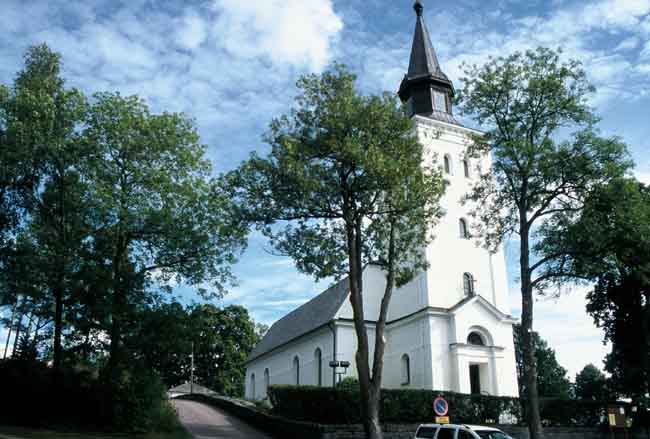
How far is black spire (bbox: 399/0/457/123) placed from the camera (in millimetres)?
35719

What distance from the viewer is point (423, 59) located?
36.3 meters

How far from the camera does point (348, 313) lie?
119 feet

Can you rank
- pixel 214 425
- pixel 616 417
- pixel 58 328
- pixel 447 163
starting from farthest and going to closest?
pixel 447 163 < pixel 214 425 < pixel 58 328 < pixel 616 417

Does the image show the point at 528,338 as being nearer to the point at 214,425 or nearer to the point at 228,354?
the point at 214,425

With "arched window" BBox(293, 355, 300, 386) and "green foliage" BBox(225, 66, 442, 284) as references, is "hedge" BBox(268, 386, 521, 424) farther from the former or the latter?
"arched window" BBox(293, 355, 300, 386)

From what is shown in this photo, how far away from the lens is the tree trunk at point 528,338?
20844 mm

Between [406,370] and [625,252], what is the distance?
1401 cm

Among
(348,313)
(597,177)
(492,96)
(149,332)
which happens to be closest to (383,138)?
(492,96)

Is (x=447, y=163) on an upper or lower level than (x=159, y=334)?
upper

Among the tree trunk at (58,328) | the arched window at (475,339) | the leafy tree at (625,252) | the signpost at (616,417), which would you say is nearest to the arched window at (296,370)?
the arched window at (475,339)

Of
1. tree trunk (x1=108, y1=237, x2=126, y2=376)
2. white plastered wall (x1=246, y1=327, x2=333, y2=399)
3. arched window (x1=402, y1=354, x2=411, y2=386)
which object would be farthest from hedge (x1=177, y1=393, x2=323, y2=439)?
arched window (x1=402, y1=354, x2=411, y2=386)

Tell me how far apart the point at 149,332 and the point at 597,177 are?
60.5 feet

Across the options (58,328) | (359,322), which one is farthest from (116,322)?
(359,322)

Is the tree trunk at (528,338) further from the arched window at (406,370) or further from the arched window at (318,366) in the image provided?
the arched window at (318,366)
